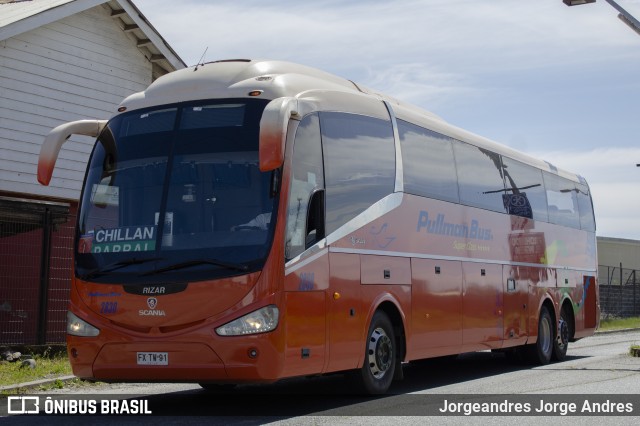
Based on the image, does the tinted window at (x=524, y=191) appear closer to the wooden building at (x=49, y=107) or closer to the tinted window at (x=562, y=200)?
the tinted window at (x=562, y=200)

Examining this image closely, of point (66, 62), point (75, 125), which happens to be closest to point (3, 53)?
point (66, 62)

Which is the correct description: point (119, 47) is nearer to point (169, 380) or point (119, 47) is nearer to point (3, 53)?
point (3, 53)

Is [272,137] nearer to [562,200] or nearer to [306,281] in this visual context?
[306,281]

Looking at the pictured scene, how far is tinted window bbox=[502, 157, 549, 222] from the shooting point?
17.5m

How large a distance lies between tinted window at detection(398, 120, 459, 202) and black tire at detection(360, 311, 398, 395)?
1.91 meters

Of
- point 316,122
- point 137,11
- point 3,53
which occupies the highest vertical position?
point 137,11

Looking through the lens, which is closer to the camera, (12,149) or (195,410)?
(195,410)

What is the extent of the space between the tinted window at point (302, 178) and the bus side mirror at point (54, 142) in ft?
7.95

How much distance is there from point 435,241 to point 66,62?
11.3 meters

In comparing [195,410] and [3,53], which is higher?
[3,53]

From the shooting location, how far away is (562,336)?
1928 cm

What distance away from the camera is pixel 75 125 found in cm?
1159

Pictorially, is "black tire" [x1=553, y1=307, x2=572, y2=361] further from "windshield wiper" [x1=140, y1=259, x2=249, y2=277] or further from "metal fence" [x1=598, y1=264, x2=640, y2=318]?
"metal fence" [x1=598, y1=264, x2=640, y2=318]

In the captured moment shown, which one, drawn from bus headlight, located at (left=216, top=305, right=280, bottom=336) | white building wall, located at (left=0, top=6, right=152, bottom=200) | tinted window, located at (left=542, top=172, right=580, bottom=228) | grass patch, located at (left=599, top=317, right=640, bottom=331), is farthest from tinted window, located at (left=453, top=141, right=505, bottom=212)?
grass patch, located at (left=599, top=317, right=640, bottom=331)
